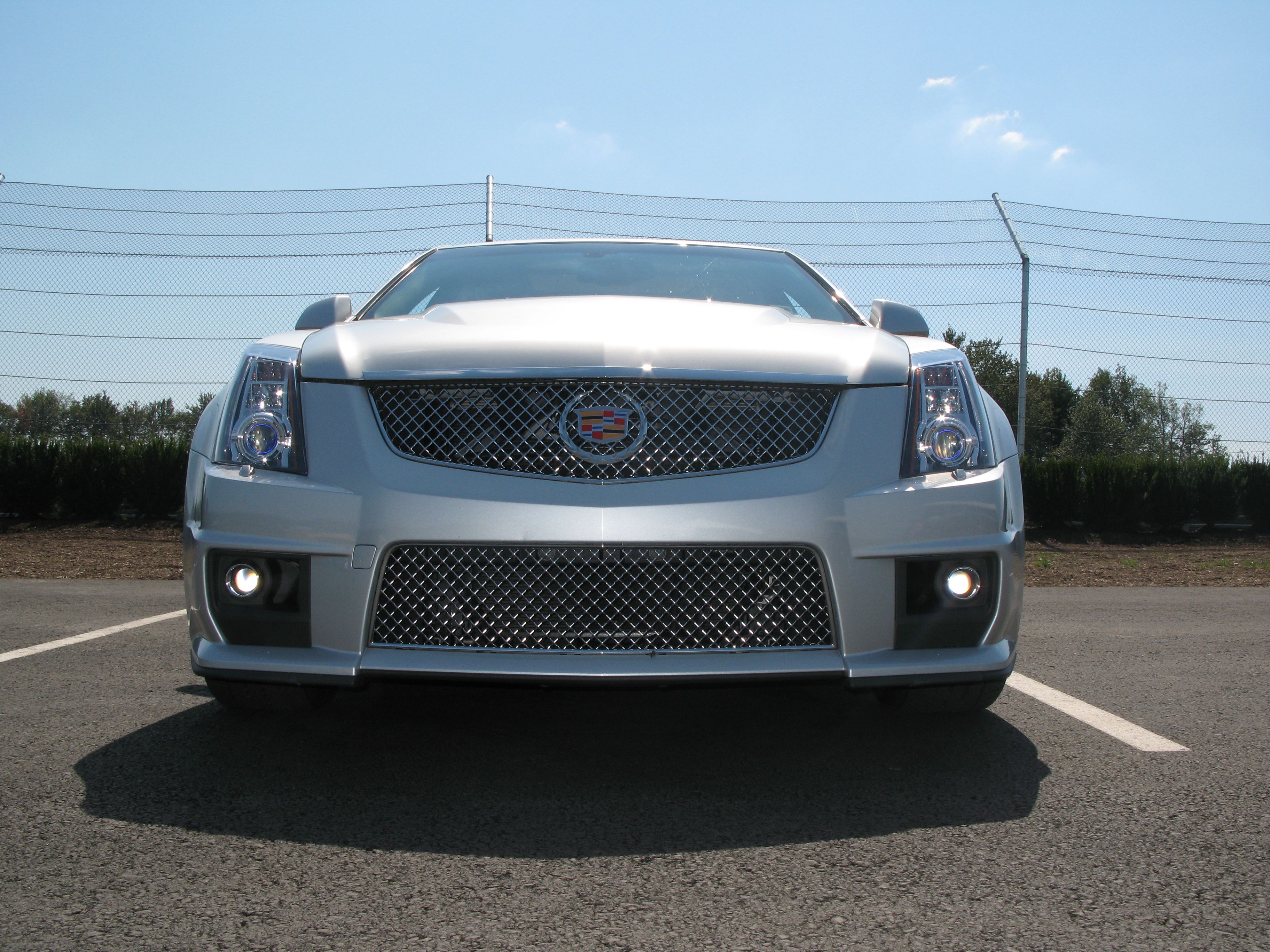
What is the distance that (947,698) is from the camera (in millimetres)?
3053

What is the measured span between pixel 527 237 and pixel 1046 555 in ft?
26.5

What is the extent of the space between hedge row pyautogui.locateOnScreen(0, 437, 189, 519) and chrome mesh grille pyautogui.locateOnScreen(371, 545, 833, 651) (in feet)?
41.3

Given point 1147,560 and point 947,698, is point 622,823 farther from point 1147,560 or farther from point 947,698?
point 1147,560

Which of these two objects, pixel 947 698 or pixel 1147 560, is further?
pixel 1147 560

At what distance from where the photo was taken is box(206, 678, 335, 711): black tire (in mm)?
2994

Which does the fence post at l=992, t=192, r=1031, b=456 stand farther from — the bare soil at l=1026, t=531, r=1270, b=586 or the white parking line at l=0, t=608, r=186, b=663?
the white parking line at l=0, t=608, r=186, b=663

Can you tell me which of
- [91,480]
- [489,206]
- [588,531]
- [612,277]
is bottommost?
[91,480]

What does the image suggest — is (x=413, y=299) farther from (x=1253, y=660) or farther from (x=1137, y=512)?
(x=1137, y=512)

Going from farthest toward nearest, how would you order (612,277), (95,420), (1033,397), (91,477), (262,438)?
1. (1033,397)
2. (95,420)
3. (91,477)
4. (612,277)
5. (262,438)

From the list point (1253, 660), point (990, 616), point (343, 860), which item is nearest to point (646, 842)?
point (343, 860)

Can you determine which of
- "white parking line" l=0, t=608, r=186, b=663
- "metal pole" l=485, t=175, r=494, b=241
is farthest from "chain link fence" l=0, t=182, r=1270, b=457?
"white parking line" l=0, t=608, r=186, b=663

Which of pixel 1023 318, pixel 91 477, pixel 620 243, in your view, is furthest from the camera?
pixel 1023 318

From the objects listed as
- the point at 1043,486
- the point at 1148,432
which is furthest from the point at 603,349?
the point at 1148,432

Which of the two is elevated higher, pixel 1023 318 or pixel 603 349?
pixel 1023 318
